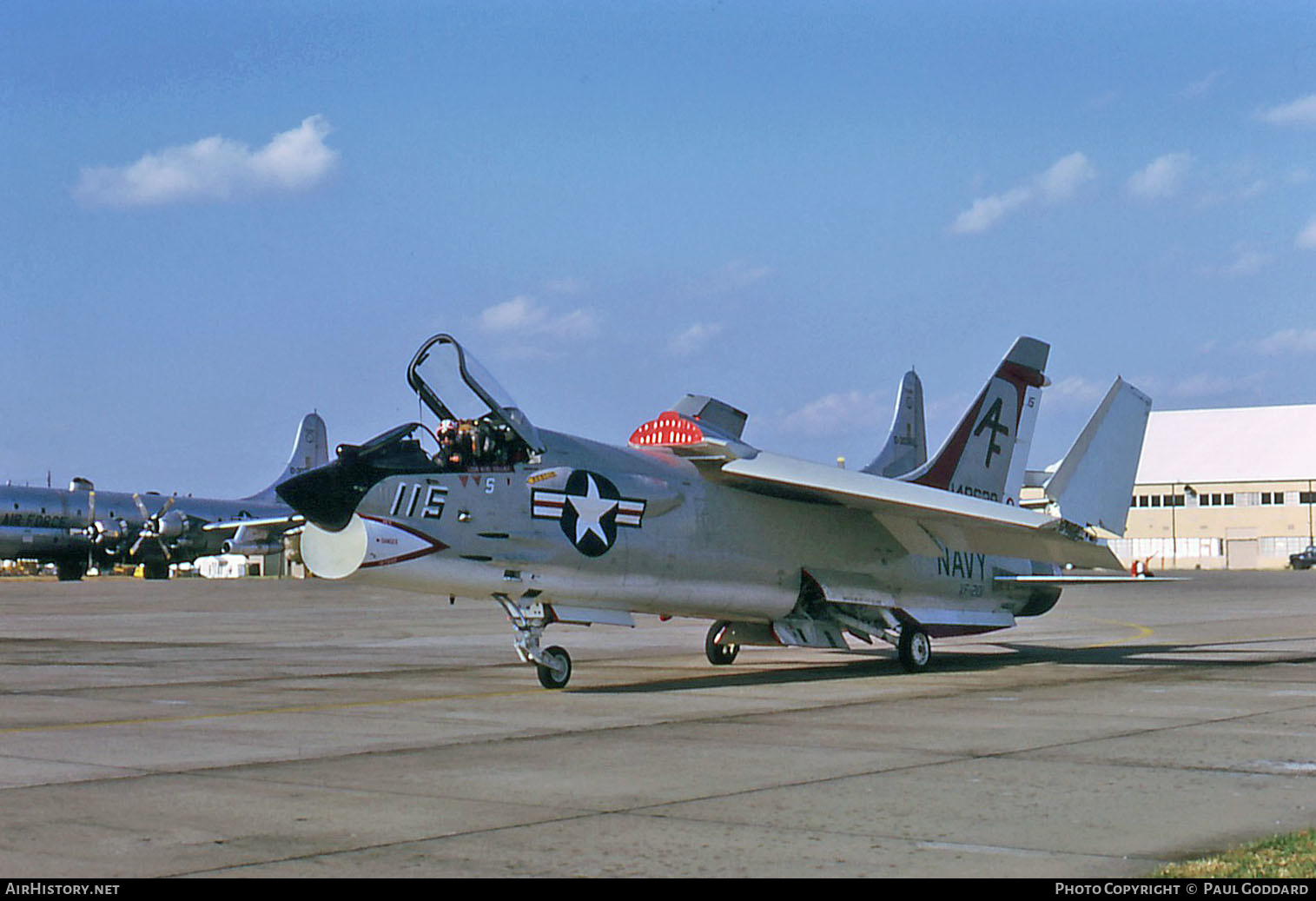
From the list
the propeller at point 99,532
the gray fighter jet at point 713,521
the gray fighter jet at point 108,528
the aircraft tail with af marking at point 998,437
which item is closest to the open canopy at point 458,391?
the gray fighter jet at point 713,521

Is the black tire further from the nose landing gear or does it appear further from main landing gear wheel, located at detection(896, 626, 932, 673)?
the nose landing gear

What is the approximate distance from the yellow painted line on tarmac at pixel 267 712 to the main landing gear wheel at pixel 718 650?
423cm

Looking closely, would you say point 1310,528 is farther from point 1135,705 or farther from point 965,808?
point 965,808

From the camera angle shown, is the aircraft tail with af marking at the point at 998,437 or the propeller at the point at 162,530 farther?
the propeller at the point at 162,530

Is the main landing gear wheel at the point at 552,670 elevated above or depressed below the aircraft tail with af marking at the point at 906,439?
below

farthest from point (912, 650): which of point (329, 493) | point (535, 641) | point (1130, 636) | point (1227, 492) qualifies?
point (1227, 492)

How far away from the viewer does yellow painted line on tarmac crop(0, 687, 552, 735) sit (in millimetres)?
12172

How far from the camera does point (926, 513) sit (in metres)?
17.5

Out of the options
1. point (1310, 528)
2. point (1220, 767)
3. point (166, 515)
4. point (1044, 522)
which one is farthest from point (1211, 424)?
point (1220, 767)

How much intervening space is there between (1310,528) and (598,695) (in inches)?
3799

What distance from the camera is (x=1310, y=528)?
3888 inches

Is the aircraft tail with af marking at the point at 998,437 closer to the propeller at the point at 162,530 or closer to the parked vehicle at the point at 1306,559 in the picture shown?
the propeller at the point at 162,530

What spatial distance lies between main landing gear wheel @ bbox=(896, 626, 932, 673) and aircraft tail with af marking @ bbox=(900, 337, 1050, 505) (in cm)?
291

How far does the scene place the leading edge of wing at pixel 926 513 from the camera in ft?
56.1
